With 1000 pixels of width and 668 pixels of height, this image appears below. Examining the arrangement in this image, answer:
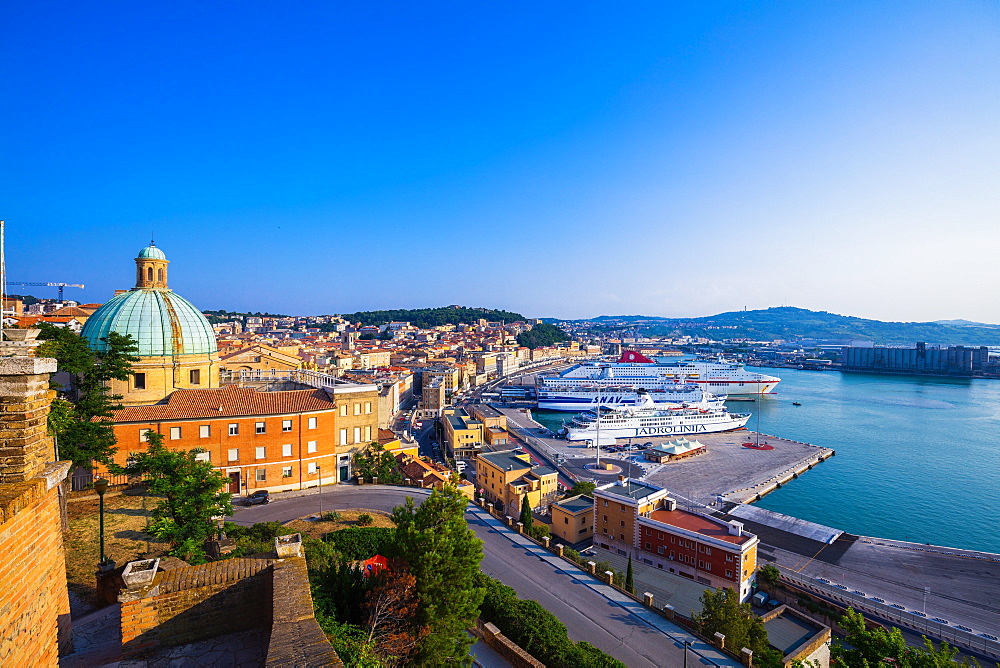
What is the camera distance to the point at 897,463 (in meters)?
31.5

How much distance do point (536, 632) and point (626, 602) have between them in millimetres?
3393

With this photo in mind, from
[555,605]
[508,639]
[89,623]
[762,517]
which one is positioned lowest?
[762,517]

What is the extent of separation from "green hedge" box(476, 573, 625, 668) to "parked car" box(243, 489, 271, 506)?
24.4ft

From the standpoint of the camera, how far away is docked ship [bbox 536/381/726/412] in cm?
5056

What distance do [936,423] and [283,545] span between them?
5587cm

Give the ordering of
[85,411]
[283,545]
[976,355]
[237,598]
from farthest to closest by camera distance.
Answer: [976,355]
[85,411]
[283,545]
[237,598]

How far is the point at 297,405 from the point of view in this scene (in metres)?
14.9

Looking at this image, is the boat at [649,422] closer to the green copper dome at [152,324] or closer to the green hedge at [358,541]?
the green copper dome at [152,324]

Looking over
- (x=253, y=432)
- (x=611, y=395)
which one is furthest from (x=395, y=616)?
(x=611, y=395)

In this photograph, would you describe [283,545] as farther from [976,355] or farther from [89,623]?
[976,355]

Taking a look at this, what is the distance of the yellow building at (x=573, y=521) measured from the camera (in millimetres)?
18922

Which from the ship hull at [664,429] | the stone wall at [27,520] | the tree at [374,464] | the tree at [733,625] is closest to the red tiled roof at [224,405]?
the tree at [374,464]

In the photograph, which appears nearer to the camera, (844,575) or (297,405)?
(297,405)

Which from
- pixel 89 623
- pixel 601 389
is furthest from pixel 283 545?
pixel 601 389
